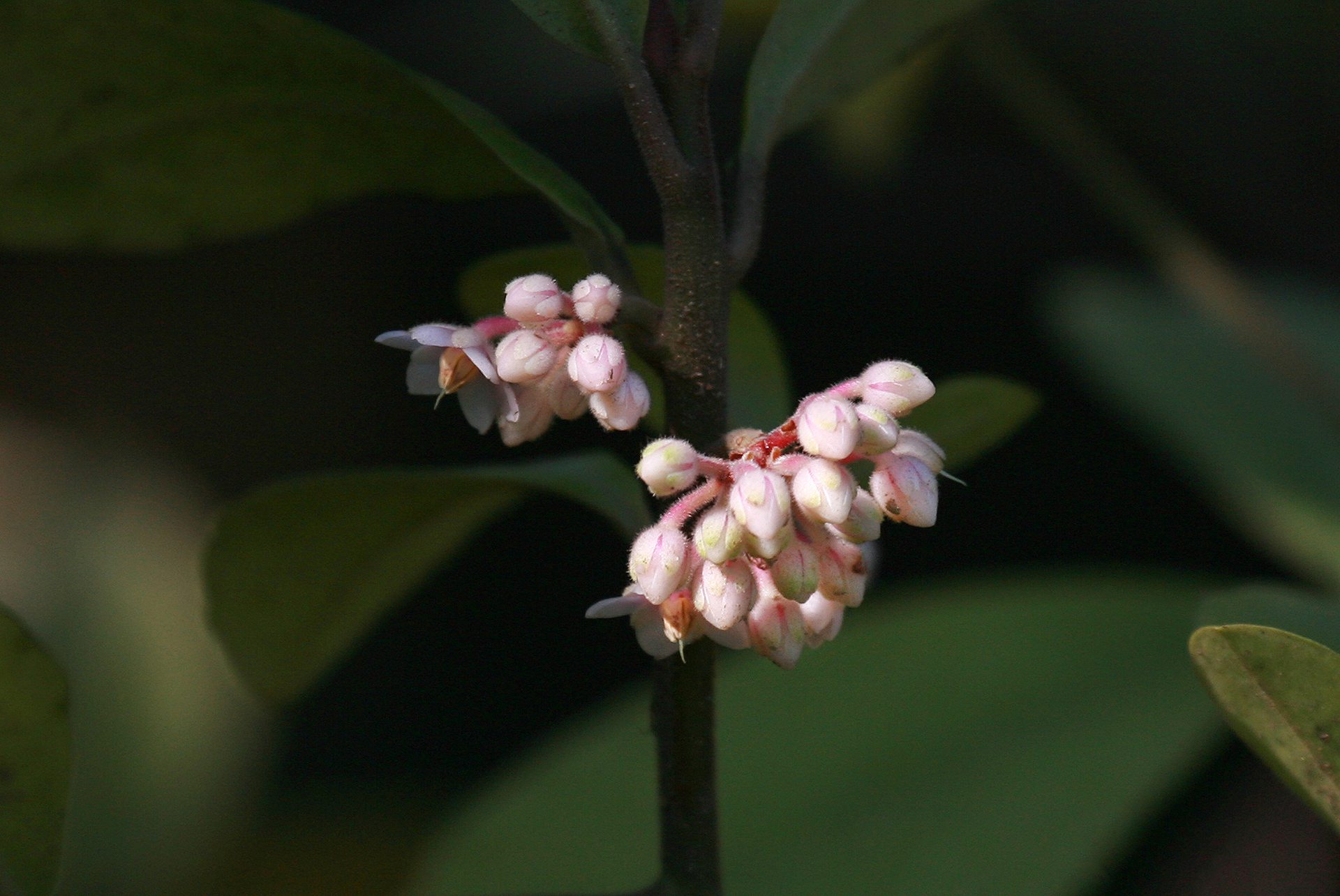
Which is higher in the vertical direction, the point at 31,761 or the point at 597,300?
the point at 597,300

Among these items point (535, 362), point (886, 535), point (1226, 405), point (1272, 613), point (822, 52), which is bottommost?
point (886, 535)

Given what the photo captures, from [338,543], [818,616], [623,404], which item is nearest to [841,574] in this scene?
[818,616]

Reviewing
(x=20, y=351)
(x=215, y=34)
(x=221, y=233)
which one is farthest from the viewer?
(x=20, y=351)

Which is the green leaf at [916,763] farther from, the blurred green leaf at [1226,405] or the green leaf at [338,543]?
the green leaf at [338,543]

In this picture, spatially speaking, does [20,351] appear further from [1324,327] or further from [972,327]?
[1324,327]

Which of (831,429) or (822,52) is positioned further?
(822,52)

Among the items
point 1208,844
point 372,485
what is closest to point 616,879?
point 372,485

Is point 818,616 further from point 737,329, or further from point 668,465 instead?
point 737,329
